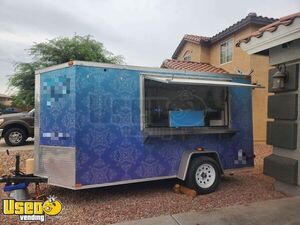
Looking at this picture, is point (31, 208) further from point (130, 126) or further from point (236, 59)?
point (236, 59)

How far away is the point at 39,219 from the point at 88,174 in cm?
101

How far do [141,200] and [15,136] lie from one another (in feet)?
27.5

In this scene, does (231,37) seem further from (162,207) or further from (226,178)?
(162,207)

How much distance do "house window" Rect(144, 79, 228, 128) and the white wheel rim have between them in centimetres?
88

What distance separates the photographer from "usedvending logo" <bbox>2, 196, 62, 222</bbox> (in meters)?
4.64

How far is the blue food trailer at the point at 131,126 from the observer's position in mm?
4953

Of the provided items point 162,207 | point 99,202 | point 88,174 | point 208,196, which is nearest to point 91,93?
point 88,174

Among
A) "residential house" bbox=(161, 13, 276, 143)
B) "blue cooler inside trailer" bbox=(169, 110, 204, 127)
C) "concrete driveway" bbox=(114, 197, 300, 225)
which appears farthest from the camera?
"residential house" bbox=(161, 13, 276, 143)

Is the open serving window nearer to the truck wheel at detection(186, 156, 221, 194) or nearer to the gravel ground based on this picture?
the truck wheel at detection(186, 156, 221, 194)

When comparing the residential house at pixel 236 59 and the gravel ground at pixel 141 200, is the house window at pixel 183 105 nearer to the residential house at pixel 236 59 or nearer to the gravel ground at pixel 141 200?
the gravel ground at pixel 141 200

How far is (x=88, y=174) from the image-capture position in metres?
4.96

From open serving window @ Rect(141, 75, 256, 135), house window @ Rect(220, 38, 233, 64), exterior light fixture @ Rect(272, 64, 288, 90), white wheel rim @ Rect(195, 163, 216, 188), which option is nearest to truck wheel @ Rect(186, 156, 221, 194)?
white wheel rim @ Rect(195, 163, 216, 188)

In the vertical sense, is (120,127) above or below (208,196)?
above

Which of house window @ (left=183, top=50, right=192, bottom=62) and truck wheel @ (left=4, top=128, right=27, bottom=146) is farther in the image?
house window @ (left=183, top=50, right=192, bottom=62)
